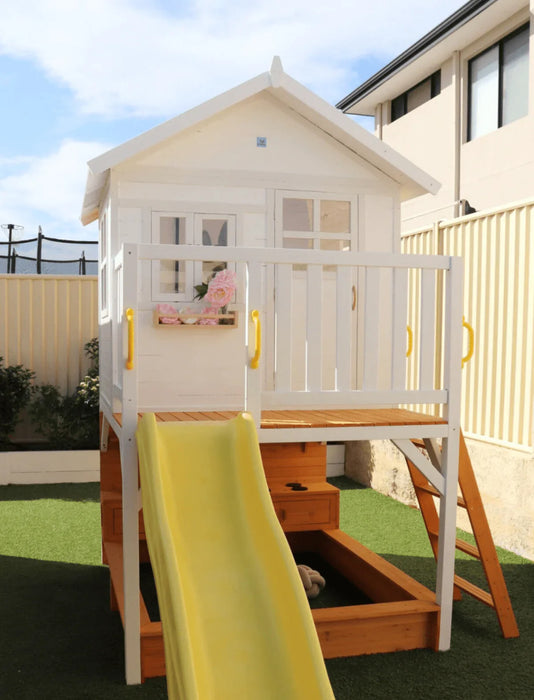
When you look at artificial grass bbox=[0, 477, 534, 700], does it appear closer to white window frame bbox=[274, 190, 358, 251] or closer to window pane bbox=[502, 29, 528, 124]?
white window frame bbox=[274, 190, 358, 251]

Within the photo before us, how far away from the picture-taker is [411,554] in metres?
6.06

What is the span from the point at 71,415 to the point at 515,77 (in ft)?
26.7

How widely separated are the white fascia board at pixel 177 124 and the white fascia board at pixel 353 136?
0.69ft

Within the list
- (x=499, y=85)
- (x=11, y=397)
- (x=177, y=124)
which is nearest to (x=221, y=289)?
(x=177, y=124)

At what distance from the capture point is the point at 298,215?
578cm

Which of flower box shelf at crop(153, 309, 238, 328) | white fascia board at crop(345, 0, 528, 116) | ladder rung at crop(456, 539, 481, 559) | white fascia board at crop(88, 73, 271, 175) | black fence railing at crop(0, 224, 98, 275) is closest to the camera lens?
ladder rung at crop(456, 539, 481, 559)

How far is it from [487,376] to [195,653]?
14.8 feet

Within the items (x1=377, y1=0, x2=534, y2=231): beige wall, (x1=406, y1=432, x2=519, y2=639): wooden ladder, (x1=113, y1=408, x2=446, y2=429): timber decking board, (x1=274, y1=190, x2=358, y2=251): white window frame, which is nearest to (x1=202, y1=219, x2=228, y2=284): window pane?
→ (x1=274, y1=190, x2=358, y2=251): white window frame

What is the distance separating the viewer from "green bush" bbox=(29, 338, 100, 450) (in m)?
9.05

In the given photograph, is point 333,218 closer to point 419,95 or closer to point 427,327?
point 427,327

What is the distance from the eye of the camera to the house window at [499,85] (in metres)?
10.7

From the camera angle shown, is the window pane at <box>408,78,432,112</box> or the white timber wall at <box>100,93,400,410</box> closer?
the white timber wall at <box>100,93,400,410</box>

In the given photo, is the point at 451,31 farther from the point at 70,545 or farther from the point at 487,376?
the point at 70,545

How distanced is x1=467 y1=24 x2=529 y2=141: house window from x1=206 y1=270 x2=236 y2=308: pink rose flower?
7.23 m
